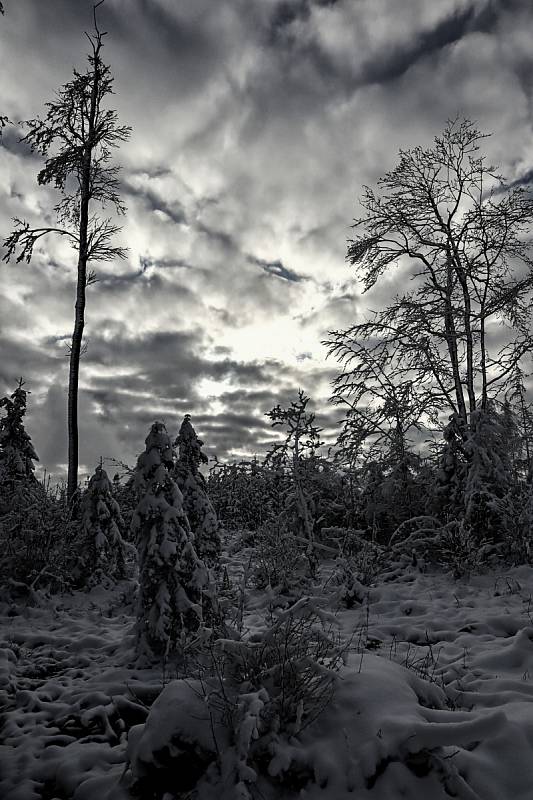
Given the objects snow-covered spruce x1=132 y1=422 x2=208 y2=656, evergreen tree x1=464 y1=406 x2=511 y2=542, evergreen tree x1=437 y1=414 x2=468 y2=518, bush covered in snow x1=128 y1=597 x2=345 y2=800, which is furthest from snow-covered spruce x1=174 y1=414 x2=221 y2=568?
bush covered in snow x1=128 y1=597 x2=345 y2=800

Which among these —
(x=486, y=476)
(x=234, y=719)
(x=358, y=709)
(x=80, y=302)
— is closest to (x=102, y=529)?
(x=80, y=302)

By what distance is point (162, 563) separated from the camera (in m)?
5.83

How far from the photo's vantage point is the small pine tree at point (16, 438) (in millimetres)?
16419

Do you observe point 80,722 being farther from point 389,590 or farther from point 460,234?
point 460,234

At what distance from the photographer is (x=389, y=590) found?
8.39 m

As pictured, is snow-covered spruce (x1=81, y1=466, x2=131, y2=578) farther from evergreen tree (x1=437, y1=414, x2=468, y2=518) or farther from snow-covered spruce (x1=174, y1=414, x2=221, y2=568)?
evergreen tree (x1=437, y1=414, x2=468, y2=518)

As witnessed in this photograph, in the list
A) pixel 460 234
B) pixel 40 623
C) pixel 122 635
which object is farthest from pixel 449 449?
pixel 40 623

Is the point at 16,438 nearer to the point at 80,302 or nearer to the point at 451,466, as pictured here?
the point at 80,302

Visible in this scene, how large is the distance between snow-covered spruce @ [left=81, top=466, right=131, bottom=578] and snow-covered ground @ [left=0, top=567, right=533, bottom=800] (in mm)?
2117

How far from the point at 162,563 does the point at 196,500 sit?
4860 millimetres

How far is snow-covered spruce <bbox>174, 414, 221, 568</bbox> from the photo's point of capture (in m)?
10.6

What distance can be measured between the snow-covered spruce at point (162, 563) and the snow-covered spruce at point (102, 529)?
4193 millimetres

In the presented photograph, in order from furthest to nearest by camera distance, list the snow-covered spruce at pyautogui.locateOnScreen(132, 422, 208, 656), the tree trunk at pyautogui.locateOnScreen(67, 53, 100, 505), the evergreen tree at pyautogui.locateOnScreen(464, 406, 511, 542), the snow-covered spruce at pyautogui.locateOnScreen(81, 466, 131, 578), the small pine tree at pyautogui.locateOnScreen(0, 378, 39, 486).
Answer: the small pine tree at pyautogui.locateOnScreen(0, 378, 39, 486) → the tree trunk at pyautogui.locateOnScreen(67, 53, 100, 505) → the snow-covered spruce at pyautogui.locateOnScreen(81, 466, 131, 578) → the evergreen tree at pyautogui.locateOnScreen(464, 406, 511, 542) → the snow-covered spruce at pyautogui.locateOnScreen(132, 422, 208, 656)

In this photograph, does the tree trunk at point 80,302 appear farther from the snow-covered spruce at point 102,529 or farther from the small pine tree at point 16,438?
the small pine tree at point 16,438
